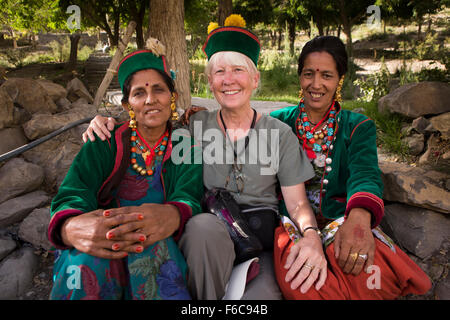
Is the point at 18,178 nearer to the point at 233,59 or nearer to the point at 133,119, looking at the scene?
the point at 133,119

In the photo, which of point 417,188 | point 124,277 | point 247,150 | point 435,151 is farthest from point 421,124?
point 124,277

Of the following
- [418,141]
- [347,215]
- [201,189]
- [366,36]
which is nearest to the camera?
[347,215]

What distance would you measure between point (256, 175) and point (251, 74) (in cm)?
68

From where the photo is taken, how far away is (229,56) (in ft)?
6.69

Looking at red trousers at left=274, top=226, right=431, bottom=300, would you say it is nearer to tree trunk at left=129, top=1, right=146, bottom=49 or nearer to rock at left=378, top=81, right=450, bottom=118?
rock at left=378, top=81, right=450, bottom=118

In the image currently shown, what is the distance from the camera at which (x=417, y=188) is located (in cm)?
253

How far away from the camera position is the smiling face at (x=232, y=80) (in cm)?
203

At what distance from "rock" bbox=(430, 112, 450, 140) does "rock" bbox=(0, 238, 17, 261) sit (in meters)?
4.62

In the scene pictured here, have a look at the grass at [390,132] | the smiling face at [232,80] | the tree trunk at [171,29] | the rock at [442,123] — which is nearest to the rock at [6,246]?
the smiling face at [232,80]

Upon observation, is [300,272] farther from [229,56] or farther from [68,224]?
[229,56]

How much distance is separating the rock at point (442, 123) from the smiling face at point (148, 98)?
3.34 metres

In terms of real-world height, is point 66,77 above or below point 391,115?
above

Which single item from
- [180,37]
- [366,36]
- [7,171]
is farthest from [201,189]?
[366,36]
